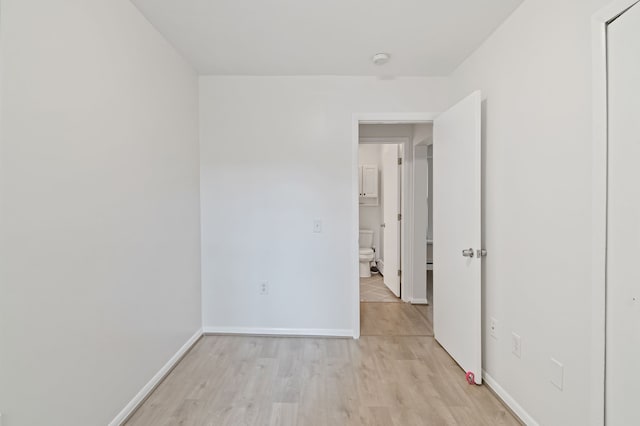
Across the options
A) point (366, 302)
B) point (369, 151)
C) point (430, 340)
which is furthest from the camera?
point (369, 151)

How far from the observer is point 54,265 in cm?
130

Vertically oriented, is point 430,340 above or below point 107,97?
below

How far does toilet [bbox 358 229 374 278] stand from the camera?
16.9ft

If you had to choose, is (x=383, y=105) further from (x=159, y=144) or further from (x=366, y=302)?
(x=366, y=302)

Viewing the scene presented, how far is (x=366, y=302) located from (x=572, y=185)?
2.86 meters

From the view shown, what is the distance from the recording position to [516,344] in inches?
74.2

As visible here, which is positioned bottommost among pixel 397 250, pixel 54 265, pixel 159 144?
pixel 397 250

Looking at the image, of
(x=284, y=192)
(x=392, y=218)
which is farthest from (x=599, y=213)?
(x=392, y=218)

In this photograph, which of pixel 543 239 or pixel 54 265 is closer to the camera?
pixel 54 265

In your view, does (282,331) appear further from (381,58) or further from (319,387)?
(381,58)

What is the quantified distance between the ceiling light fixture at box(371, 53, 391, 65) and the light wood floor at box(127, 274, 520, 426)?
2.40 meters

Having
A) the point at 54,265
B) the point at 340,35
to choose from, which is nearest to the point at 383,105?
the point at 340,35

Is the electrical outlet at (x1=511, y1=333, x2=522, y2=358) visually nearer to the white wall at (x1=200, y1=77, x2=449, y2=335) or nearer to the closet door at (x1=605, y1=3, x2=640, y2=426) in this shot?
the closet door at (x1=605, y1=3, x2=640, y2=426)

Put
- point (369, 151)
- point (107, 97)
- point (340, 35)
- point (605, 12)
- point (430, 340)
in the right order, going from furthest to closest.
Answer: point (369, 151)
point (430, 340)
point (340, 35)
point (107, 97)
point (605, 12)
